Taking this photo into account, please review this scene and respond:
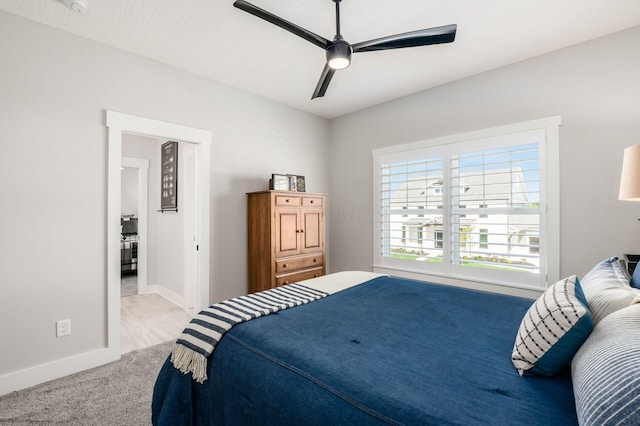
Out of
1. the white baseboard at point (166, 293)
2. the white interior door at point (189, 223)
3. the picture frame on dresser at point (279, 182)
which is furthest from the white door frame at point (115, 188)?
the white baseboard at point (166, 293)

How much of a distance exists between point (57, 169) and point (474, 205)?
377 cm

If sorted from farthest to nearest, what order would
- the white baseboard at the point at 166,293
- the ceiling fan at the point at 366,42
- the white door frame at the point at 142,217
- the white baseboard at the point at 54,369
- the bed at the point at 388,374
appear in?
the white door frame at the point at 142,217 < the white baseboard at the point at 166,293 < the white baseboard at the point at 54,369 < the ceiling fan at the point at 366,42 < the bed at the point at 388,374

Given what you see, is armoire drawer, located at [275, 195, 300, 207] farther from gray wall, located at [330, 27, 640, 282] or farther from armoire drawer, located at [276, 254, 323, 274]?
Answer: gray wall, located at [330, 27, 640, 282]

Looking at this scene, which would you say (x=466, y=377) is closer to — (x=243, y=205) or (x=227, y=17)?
(x=227, y=17)

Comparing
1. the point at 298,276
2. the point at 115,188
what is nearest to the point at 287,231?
the point at 298,276

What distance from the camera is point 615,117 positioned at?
2490 millimetres

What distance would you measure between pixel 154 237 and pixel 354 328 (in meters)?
4.41

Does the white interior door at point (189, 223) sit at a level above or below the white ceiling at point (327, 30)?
below

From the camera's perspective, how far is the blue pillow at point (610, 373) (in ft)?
2.10

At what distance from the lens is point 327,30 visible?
7.95 ft

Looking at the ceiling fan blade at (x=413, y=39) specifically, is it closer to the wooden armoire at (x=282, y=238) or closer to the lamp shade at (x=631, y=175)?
the lamp shade at (x=631, y=175)

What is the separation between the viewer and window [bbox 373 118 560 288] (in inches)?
112

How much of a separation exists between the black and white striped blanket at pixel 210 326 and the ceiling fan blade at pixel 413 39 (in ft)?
5.35

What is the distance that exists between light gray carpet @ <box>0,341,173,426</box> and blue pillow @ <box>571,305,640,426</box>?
7.08ft
